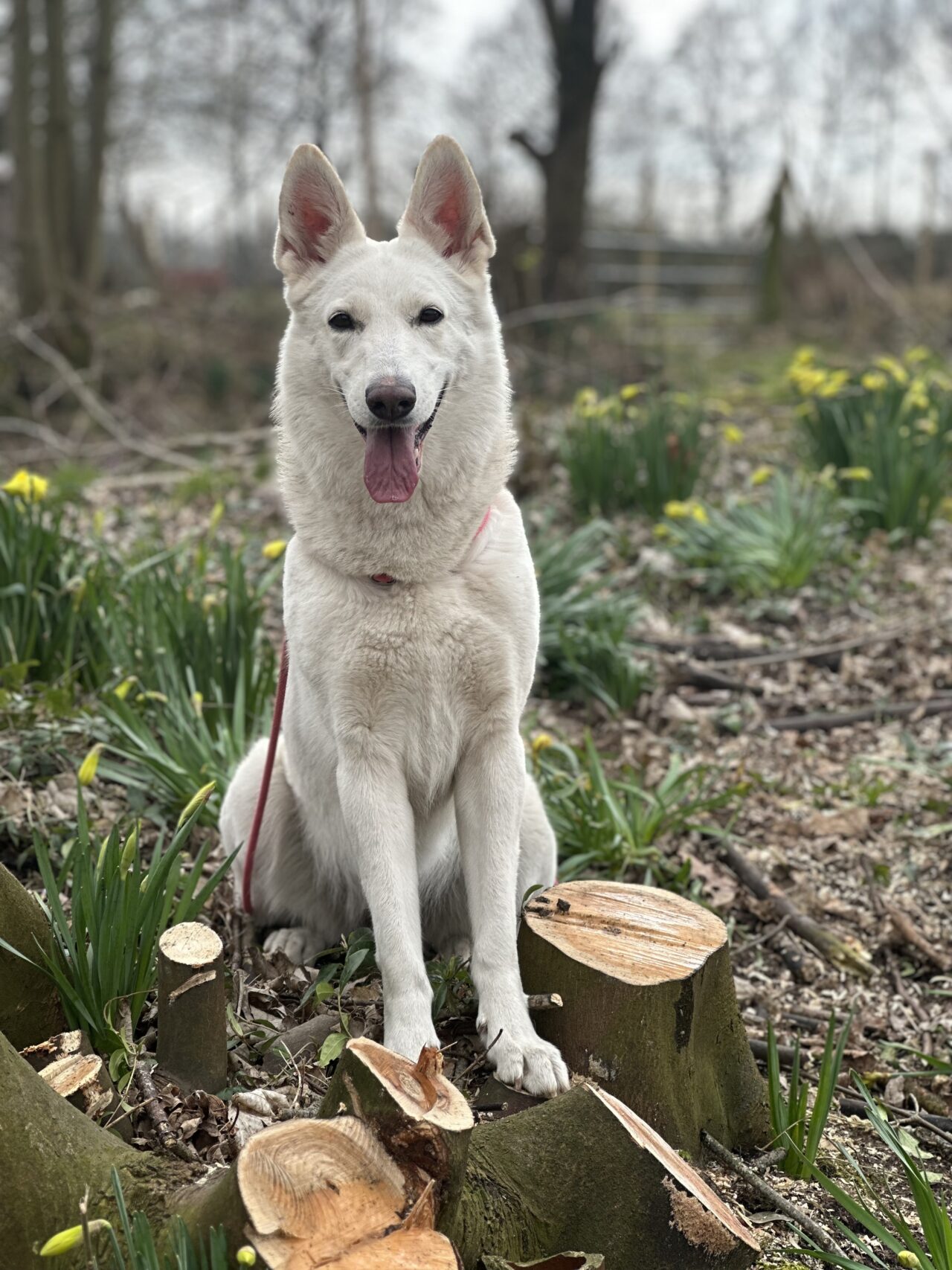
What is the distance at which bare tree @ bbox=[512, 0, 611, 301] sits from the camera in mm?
10977

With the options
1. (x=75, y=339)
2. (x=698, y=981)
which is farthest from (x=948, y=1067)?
(x=75, y=339)

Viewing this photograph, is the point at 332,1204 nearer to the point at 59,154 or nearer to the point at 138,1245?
the point at 138,1245

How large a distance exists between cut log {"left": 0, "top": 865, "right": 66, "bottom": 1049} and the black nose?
3.74 ft

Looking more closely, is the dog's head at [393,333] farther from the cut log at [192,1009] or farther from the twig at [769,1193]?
the twig at [769,1193]

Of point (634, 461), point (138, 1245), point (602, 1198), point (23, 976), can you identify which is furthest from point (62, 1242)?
point (634, 461)

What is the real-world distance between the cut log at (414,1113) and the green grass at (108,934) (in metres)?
0.70

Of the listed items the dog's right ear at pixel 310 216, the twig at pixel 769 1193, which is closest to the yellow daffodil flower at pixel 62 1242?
the twig at pixel 769 1193

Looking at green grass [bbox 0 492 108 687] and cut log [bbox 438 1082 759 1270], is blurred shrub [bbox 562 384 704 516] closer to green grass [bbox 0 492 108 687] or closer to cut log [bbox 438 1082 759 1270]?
green grass [bbox 0 492 108 687]

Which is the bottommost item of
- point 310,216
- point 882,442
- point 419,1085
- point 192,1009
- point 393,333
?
point 192,1009

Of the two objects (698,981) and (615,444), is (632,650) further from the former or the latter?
(698,981)

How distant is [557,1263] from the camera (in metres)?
1.68

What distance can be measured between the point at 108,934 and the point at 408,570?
3.15 feet

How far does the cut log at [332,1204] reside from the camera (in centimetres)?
139

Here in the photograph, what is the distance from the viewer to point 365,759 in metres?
2.43
